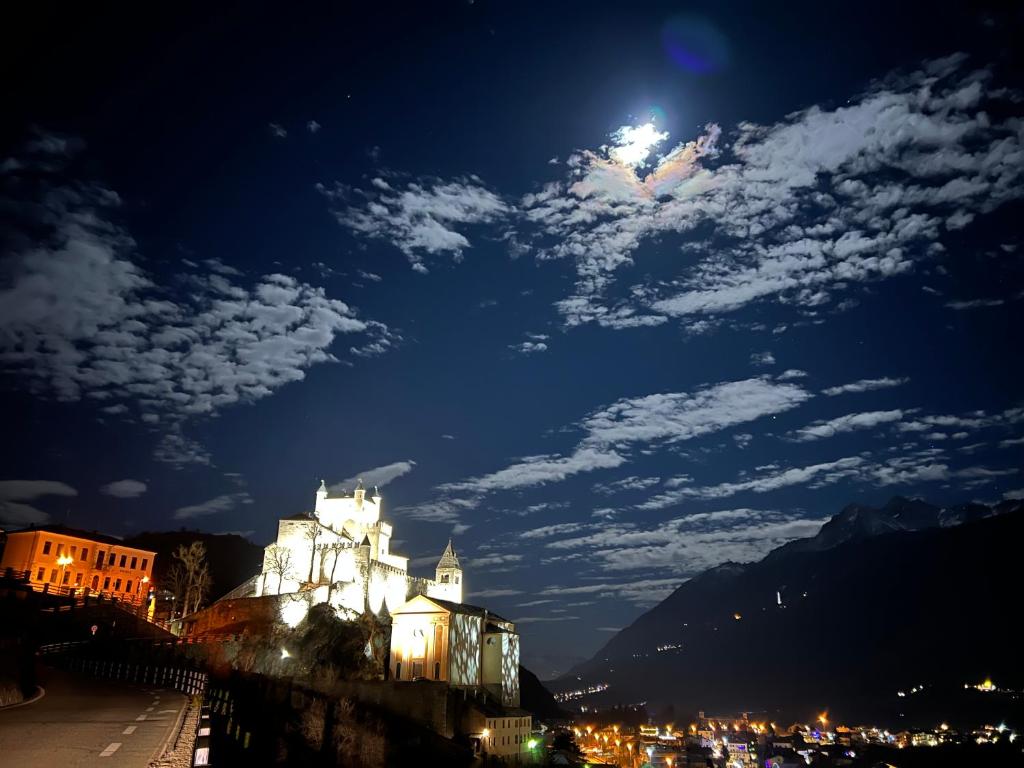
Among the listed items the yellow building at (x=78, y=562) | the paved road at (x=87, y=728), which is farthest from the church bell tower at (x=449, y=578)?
the paved road at (x=87, y=728)

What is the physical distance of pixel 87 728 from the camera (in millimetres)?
16531

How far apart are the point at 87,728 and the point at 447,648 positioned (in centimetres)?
5060

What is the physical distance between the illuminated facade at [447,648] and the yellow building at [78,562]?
26985 mm

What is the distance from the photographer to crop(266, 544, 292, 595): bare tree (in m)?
68.5

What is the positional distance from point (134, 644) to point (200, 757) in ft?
134

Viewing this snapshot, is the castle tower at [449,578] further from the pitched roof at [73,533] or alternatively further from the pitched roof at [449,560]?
the pitched roof at [73,533]

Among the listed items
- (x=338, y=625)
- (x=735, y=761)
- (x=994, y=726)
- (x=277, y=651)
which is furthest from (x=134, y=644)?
(x=994, y=726)

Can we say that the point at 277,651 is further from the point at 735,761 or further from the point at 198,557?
the point at 735,761

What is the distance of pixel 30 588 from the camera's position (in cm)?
4919

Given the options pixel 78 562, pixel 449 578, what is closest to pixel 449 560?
pixel 449 578

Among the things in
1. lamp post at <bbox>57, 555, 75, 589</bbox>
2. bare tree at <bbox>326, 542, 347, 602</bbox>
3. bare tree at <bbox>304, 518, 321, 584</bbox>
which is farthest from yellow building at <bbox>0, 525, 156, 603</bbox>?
bare tree at <bbox>326, 542, 347, 602</bbox>

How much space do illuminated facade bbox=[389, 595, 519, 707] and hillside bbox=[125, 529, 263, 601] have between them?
61754 mm

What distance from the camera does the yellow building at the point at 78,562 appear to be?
6444 cm

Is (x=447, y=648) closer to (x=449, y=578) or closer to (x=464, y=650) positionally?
(x=464, y=650)
